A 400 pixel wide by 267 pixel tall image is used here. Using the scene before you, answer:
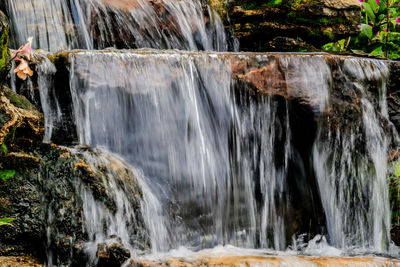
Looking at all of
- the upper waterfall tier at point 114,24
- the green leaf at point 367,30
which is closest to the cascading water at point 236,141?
the upper waterfall tier at point 114,24

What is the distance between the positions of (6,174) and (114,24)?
349 cm

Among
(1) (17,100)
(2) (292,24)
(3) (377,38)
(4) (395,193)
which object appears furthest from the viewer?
(3) (377,38)

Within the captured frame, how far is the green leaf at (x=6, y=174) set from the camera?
3.55 metres

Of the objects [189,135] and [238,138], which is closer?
[189,135]

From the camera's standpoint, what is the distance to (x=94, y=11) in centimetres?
Result: 643

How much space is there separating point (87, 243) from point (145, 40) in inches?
148

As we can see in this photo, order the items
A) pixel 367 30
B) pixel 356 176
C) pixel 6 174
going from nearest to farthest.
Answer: pixel 6 174 < pixel 356 176 < pixel 367 30

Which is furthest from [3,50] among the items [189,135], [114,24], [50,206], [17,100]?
[114,24]

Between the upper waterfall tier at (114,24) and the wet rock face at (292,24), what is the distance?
0.43 metres

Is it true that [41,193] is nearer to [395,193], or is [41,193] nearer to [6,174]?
[6,174]

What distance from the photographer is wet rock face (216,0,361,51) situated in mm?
6871

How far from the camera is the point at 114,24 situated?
255 inches

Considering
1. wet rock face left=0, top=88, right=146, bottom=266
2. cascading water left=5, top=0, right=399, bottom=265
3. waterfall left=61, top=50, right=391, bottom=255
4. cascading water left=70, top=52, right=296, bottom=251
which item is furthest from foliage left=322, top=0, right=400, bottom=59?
wet rock face left=0, top=88, right=146, bottom=266

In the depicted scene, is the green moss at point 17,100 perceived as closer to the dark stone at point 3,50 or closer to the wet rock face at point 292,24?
the dark stone at point 3,50
